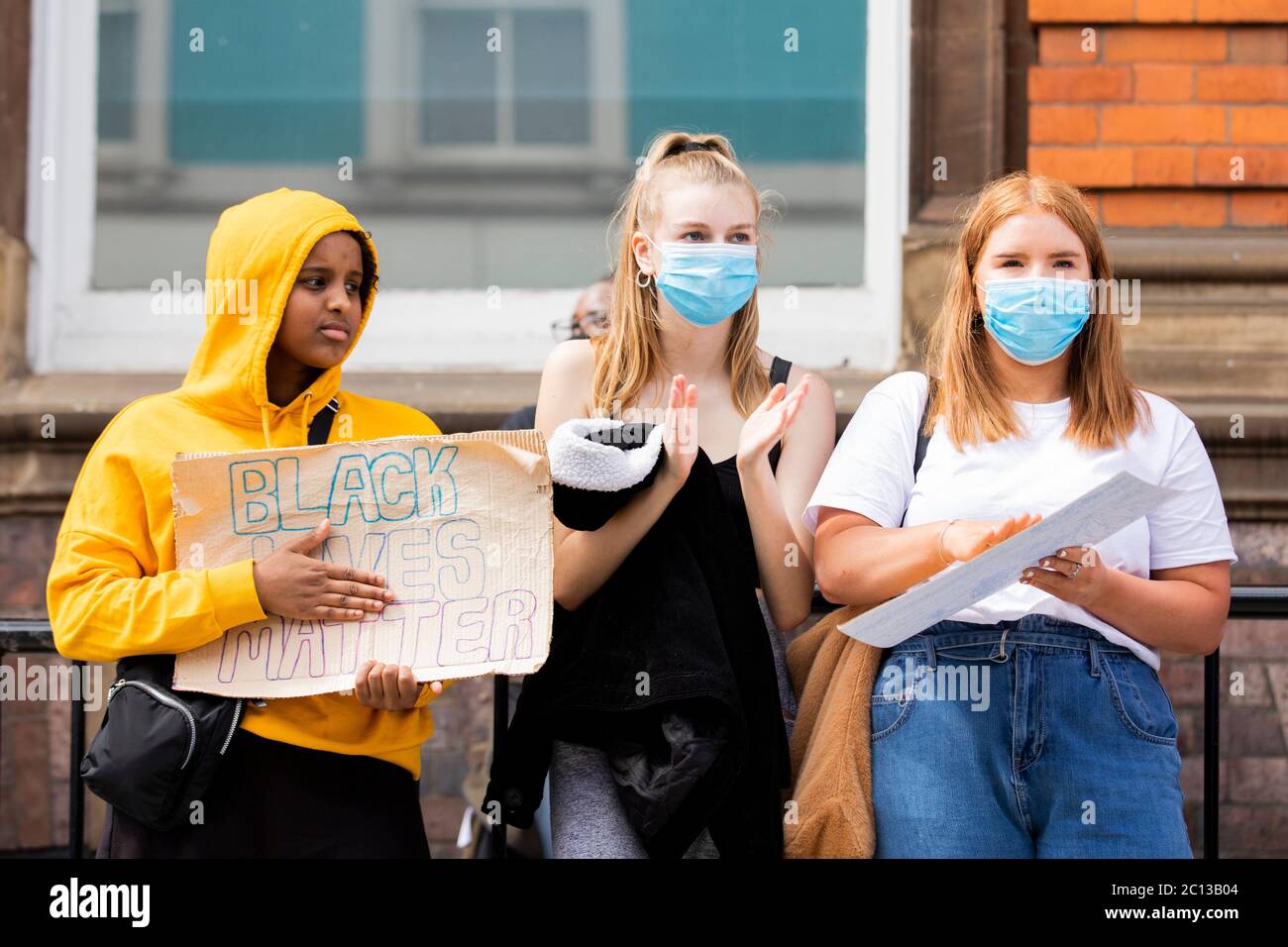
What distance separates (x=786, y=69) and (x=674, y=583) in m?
3.67

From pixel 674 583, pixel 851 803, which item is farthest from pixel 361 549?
pixel 851 803

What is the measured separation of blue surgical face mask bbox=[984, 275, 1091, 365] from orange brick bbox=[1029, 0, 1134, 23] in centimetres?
294

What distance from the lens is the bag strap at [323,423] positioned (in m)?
2.98

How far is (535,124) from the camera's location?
19.5 ft

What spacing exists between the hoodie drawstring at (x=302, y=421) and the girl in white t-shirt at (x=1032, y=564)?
40.1 inches

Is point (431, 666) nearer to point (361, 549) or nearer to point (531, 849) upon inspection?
point (361, 549)

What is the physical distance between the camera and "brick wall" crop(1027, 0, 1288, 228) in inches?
213

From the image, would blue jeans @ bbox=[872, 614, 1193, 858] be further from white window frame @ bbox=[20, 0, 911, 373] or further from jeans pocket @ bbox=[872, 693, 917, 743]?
white window frame @ bbox=[20, 0, 911, 373]

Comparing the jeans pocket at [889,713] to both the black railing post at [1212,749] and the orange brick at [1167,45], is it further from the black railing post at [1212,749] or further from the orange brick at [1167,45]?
the orange brick at [1167,45]

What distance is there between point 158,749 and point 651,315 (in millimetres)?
1271

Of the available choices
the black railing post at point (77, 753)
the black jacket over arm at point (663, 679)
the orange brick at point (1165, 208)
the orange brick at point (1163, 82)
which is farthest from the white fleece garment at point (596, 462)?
the orange brick at point (1163, 82)

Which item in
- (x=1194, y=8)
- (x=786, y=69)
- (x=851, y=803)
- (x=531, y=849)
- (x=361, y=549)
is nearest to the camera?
(x=851, y=803)

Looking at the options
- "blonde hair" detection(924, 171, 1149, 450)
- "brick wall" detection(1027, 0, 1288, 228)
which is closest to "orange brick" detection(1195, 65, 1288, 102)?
"brick wall" detection(1027, 0, 1288, 228)
